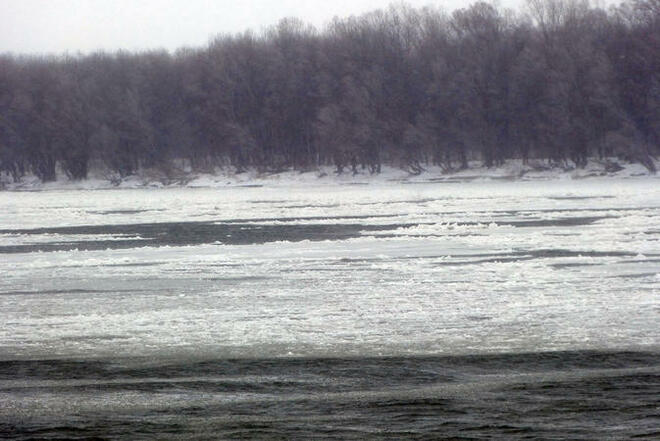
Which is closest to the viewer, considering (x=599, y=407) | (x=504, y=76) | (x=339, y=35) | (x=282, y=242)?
(x=599, y=407)

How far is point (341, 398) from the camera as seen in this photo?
7484 millimetres

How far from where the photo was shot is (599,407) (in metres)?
6.89

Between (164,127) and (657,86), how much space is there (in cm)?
4068

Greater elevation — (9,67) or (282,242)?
(9,67)

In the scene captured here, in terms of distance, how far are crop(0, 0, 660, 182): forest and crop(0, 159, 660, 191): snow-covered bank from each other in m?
1.22

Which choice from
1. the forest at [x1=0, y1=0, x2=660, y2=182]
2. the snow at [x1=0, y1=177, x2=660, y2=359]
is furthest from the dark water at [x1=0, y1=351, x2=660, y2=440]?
the forest at [x1=0, y1=0, x2=660, y2=182]

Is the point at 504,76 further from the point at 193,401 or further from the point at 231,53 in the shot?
the point at 193,401

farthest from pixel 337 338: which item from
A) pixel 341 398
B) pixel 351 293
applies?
pixel 351 293

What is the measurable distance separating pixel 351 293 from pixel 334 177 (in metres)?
64.2

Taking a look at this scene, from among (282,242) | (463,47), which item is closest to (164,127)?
(463,47)

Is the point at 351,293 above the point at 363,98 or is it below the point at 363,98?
below

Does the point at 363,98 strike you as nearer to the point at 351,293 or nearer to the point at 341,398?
the point at 351,293

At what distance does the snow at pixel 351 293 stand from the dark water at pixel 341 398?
0.66m

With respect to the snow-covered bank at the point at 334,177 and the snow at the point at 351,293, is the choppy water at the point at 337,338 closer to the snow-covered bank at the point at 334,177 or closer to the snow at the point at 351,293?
the snow at the point at 351,293
